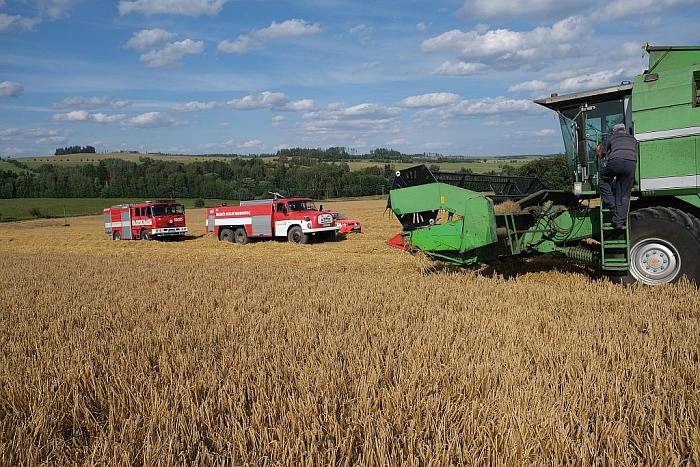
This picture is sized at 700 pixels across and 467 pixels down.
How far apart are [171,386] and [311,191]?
6177cm

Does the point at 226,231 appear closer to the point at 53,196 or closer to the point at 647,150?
the point at 647,150

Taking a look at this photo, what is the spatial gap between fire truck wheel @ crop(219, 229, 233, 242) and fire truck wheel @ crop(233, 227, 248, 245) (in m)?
0.34

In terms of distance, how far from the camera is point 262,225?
20812 millimetres

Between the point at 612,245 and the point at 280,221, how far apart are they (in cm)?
1517

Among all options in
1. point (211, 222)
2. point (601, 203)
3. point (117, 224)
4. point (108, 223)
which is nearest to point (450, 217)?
point (601, 203)

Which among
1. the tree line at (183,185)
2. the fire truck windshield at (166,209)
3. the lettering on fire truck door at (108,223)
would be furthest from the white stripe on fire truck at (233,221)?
the tree line at (183,185)

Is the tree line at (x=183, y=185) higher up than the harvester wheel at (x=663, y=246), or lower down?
higher up

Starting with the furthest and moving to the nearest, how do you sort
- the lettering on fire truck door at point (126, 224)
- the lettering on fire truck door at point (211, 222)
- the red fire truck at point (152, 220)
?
1. the lettering on fire truck door at point (126, 224)
2. the red fire truck at point (152, 220)
3. the lettering on fire truck door at point (211, 222)

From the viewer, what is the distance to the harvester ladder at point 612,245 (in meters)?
6.70

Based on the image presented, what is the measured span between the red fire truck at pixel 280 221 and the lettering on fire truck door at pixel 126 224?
667 centimetres

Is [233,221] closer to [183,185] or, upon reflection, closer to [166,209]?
[166,209]

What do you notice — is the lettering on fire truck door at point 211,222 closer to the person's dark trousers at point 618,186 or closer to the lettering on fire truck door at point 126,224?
the lettering on fire truck door at point 126,224

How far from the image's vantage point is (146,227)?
81.4 ft

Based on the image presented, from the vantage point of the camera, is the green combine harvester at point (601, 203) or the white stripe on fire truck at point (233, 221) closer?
the green combine harvester at point (601, 203)
